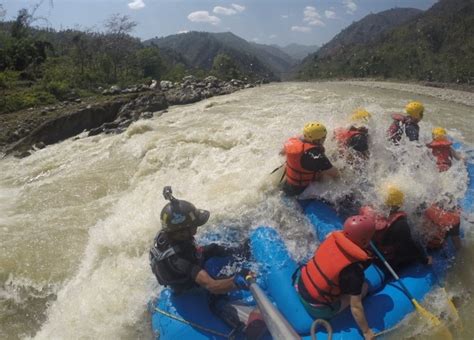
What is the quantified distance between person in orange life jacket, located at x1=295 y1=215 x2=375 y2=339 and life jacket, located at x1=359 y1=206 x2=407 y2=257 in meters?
0.78

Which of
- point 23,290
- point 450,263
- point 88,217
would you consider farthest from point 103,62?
point 450,263

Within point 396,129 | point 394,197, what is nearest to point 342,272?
point 394,197

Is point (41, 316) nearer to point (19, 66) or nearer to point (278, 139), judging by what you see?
point (278, 139)

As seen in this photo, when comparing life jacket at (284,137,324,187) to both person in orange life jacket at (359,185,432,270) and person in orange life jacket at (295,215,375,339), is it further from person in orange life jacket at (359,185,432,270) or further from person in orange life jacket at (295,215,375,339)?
person in orange life jacket at (295,215,375,339)

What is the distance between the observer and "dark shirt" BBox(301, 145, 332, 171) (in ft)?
16.9

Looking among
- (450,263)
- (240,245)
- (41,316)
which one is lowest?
(41,316)

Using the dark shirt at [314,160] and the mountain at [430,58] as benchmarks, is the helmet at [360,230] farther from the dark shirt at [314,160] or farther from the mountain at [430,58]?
the mountain at [430,58]

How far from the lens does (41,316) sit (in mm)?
5020

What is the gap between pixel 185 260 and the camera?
3553 mm

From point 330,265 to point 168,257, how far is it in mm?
1329

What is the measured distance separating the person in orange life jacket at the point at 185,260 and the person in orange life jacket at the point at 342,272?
0.55m

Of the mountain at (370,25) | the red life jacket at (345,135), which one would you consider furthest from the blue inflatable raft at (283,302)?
the mountain at (370,25)

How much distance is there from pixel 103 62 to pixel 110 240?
2581cm

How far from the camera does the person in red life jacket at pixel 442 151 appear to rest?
235 inches
